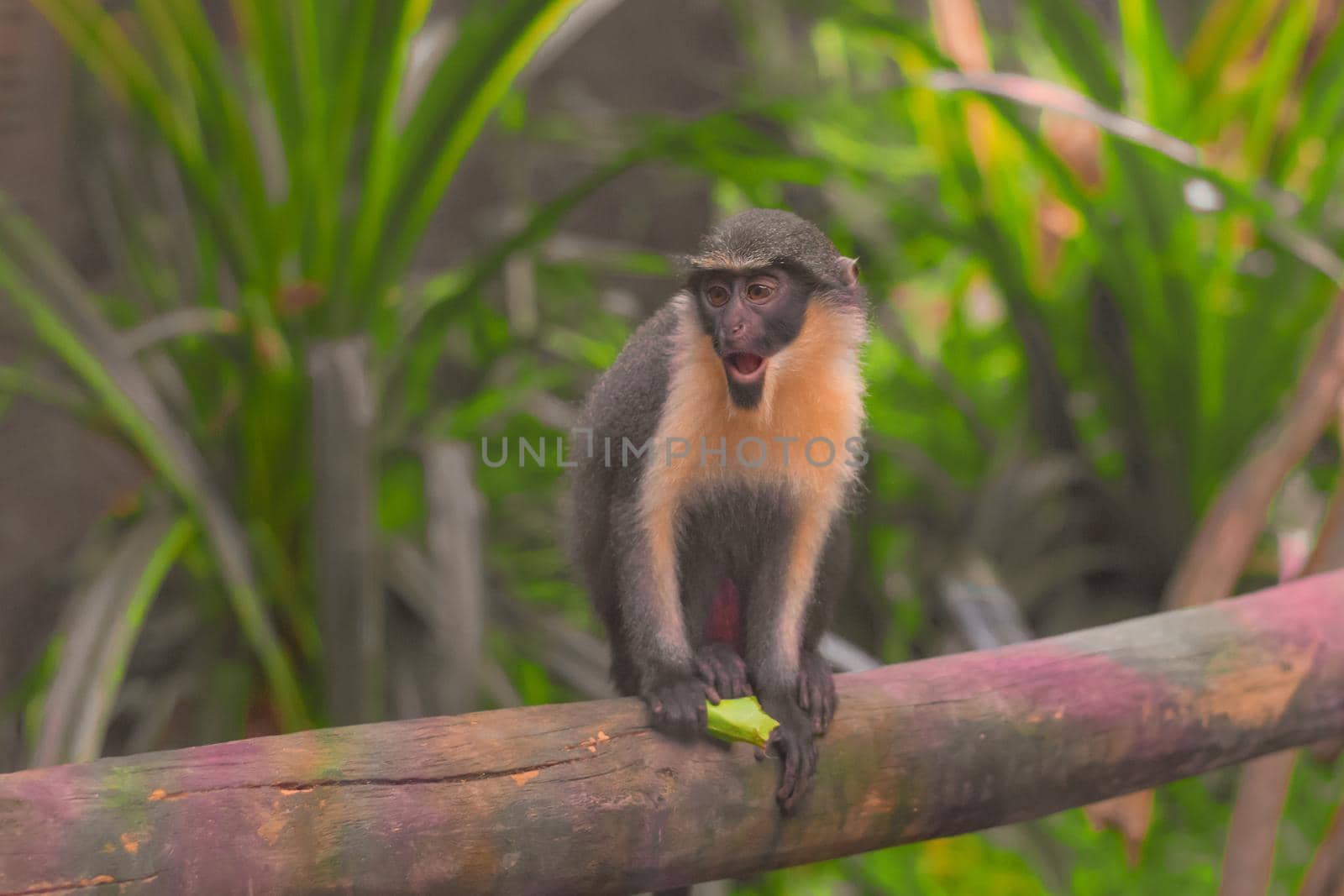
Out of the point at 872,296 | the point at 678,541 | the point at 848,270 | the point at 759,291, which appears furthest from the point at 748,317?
the point at 872,296

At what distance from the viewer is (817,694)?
4.15ft

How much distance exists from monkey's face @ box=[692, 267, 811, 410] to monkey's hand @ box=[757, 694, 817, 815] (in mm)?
364

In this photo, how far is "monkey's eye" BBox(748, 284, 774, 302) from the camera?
129 centimetres

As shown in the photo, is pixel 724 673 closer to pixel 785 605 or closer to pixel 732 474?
pixel 785 605

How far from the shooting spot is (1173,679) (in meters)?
1.31

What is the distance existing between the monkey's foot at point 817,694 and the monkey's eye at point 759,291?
44 centimetres

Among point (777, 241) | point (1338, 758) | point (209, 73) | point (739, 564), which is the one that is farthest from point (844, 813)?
point (1338, 758)

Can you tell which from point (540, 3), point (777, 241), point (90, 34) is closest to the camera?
point (777, 241)

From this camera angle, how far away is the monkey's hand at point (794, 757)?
3.71 feet

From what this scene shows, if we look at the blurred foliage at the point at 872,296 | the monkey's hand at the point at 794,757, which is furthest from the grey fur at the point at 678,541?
the blurred foliage at the point at 872,296

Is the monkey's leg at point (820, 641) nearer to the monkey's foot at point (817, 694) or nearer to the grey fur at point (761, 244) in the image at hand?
the monkey's foot at point (817, 694)

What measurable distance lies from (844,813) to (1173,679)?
449mm

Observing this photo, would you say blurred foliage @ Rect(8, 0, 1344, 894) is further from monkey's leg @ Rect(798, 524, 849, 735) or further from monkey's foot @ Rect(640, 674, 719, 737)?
monkey's foot @ Rect(640, 674, 719, 737)

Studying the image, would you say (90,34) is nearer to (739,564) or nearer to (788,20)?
(739,564)
